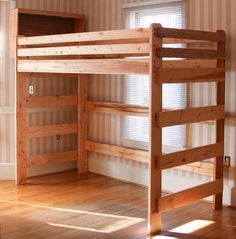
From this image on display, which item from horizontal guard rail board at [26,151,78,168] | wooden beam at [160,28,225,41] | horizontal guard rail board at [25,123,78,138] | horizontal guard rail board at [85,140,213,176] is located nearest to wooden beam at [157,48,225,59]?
wooden beam at [160,28,225,41]

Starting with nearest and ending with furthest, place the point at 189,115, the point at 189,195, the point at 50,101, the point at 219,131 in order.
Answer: the point at 189,115, the point at 189,195, the point at 219,131, the point at 50,101

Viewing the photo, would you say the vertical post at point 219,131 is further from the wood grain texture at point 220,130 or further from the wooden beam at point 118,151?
the wooden beam at point 118,151

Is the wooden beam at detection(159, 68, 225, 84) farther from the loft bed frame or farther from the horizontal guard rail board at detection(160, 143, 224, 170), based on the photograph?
the horizontal guard rail board at detection(160, 143, 224, 170)

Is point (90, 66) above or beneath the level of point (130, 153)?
above

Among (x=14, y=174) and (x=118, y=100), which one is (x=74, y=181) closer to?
(x=14, y=174)

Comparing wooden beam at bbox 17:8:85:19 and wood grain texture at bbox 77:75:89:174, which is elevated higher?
wooden beam at bbox 17:8:85:19

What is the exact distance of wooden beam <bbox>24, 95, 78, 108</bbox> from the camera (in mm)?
5686

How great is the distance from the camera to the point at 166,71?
12.7ft

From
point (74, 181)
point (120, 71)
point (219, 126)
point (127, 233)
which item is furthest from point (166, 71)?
point (74, 181)

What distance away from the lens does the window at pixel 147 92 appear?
5078mm

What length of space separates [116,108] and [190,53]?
1.77 m

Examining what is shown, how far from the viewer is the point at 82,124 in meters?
6.12

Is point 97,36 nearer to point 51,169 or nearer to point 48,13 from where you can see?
point 48,13

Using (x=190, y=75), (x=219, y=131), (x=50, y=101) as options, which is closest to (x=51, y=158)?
(x=50, y=101)
